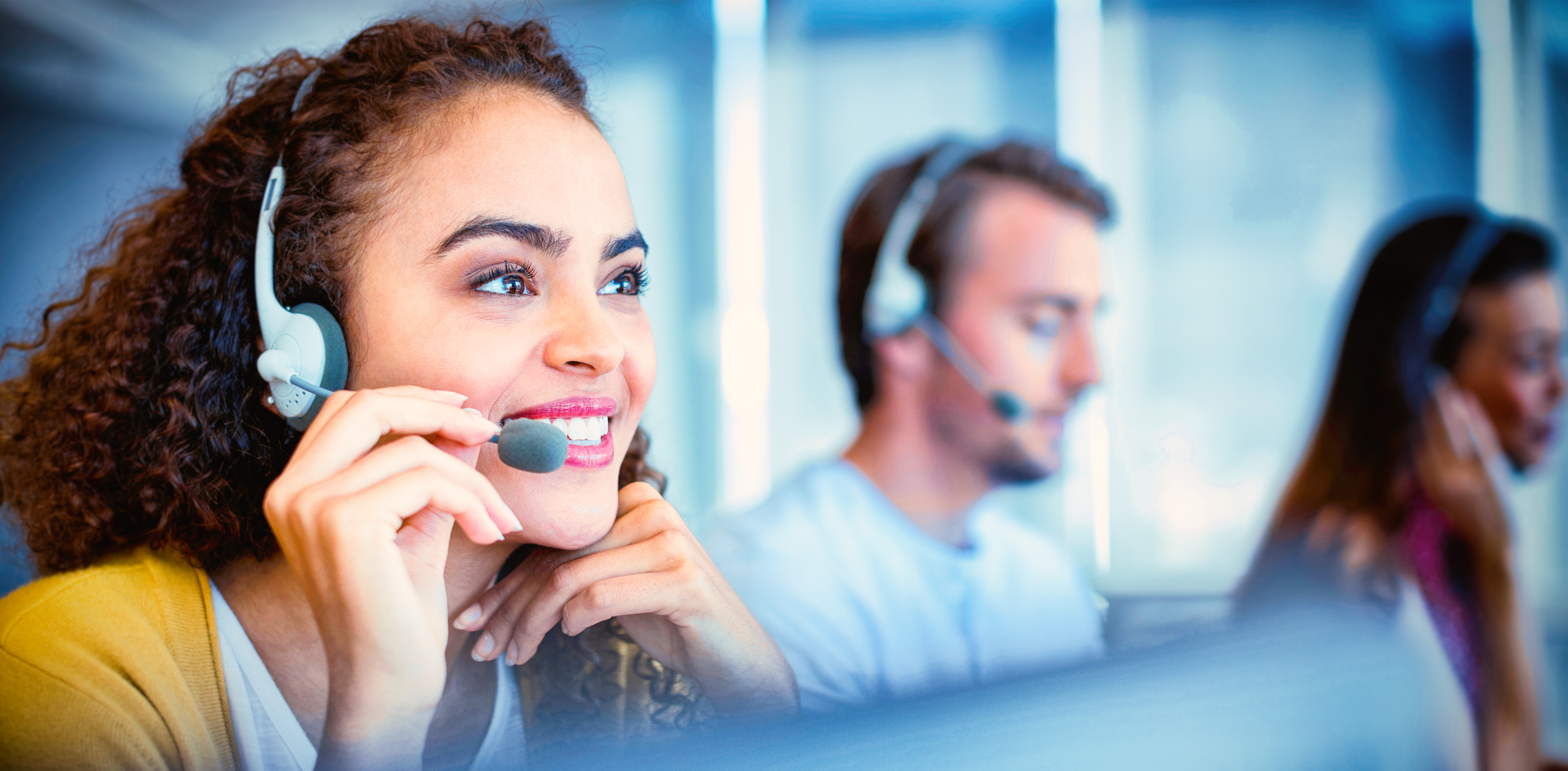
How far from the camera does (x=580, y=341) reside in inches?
18.6

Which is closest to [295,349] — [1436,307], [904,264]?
[904,264]

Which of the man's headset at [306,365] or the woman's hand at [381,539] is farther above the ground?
the man's headset at [306,365]

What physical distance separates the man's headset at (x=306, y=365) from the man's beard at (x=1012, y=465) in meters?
0.83

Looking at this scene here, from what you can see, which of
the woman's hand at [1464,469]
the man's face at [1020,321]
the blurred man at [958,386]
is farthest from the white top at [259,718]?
the woman's hand at [1464,469]

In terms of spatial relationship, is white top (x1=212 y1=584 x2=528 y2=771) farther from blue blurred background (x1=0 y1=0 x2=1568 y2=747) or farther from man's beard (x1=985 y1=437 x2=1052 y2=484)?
man's beard (x1=985 y1=437 x2=1052 y2=484)

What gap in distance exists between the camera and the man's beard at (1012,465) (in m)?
1.17

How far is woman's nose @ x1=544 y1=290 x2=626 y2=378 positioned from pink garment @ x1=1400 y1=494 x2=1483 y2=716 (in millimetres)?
1032

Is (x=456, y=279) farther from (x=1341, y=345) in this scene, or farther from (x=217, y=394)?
(x=1341, y=345)

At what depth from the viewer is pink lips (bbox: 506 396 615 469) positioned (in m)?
0.48

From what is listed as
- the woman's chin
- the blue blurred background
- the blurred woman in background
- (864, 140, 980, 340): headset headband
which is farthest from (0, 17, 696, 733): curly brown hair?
the blurred woman in background

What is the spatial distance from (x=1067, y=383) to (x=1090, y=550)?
2.22 ft

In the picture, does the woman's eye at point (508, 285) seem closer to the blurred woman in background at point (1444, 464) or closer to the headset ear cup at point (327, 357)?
the headset ear cup at point (327, 357)

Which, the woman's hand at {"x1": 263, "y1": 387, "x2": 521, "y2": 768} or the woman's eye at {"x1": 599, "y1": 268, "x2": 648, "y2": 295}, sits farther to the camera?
the woman's eye at {"x1": 599, "y1": 268, "x2": 648, "y2": 295}

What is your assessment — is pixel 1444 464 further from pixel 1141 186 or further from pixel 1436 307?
pixel 1141 186
